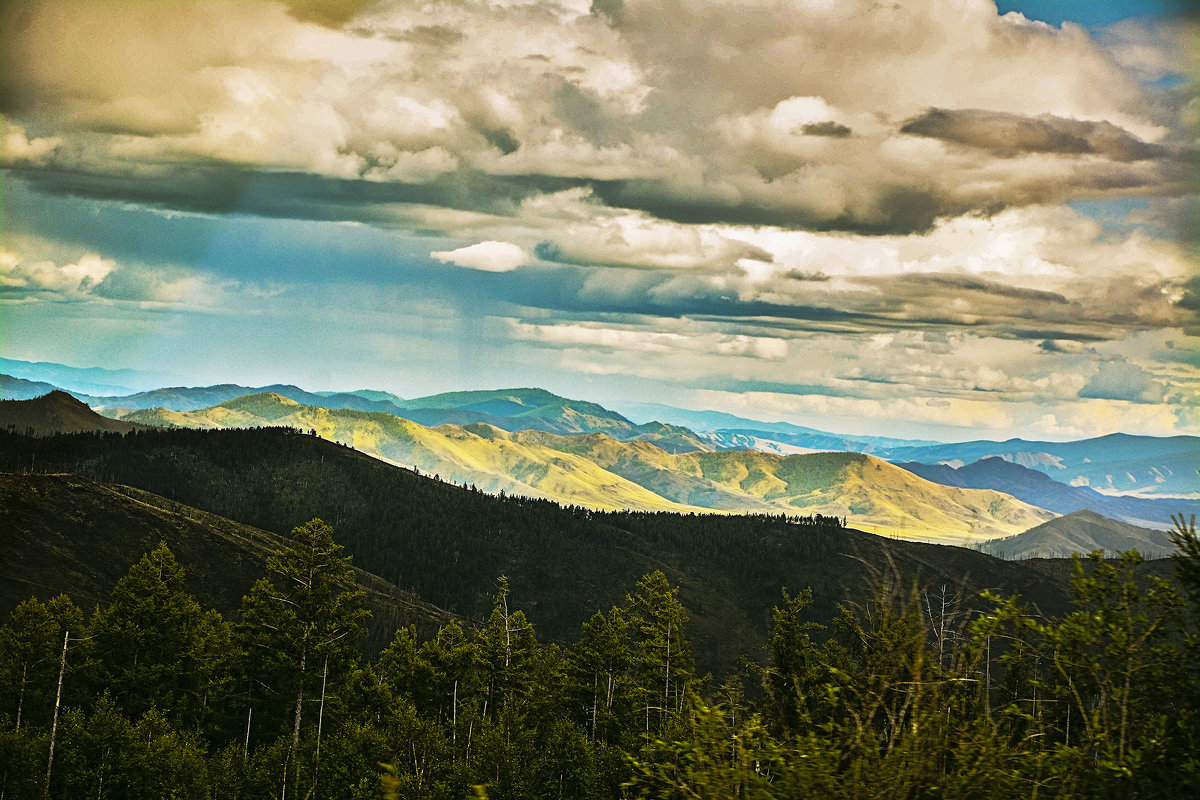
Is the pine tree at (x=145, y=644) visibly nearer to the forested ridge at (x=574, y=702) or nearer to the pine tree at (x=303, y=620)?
the forested ridge at (x=574, y=702)

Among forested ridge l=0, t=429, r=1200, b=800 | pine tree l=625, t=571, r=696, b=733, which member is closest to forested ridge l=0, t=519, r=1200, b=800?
forested ridge l=0, t=429, r=1200, b=800

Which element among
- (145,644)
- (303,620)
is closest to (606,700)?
(303,620)

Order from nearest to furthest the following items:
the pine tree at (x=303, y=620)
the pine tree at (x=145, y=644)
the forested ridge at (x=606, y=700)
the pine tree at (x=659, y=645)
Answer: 1. the forested ridge at (x=606, y=700)
2. the pine tree at (x=303, y=620)
3. the pine tree at (x=145, y=644)
4. the pine tree at (x=659, y=645)

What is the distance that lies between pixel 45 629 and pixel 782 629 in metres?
52.6

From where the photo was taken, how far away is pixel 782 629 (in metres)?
63.6

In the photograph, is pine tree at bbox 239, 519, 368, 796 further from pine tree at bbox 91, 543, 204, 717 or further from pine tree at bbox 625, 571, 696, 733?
pine tree at bbox 625, 571, 696, 733

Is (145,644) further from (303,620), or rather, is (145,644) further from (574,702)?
(574,702)

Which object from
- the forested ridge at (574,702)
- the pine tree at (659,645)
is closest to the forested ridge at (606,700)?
the forested ridge at (574,702)

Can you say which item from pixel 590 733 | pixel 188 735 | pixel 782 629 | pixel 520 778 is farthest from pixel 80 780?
pixel 782 629

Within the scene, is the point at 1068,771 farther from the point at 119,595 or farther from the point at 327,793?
the point at 119,595

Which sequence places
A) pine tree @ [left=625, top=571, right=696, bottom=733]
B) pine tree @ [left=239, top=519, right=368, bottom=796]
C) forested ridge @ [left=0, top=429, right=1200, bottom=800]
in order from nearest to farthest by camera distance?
1. forested ridge @ [left=0, top=429, right=1200, bottom=800]
2. pine tree @ [left=239, top=519, right=368, bottom=796]
3. pine tree @ [left=625, top=571, right=696, bottom=733]

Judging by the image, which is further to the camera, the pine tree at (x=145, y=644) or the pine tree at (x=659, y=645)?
the pine tree at (x=659, y=645)

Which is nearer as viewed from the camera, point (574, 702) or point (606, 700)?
point (606, 700)

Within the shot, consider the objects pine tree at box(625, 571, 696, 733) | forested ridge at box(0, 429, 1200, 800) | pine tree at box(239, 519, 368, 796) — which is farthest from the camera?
pine tree at box(625, 571, 696, 733)
